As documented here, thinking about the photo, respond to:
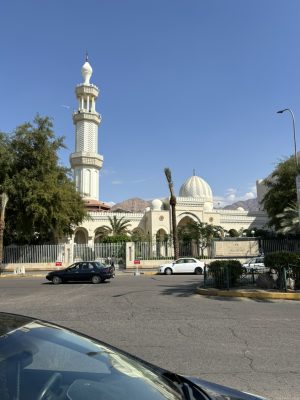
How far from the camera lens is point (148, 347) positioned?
700 cm

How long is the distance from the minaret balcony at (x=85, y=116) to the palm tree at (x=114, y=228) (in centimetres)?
1637

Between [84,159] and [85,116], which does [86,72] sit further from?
[84,159]

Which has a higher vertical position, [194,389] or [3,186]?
[3,186]

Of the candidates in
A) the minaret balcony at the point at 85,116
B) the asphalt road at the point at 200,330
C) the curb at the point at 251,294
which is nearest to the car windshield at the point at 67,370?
the asphalt road at the point at 200,330

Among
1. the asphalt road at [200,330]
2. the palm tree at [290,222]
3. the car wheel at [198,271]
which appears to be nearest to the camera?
the asphalt road at [200,330]

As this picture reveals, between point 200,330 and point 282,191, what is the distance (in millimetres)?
33421

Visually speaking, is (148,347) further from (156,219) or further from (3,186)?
(156,219)

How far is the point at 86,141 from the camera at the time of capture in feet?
214

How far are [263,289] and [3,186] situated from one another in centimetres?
2627

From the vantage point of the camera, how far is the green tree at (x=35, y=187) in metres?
35.0

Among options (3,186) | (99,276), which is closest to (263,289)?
(99,276)

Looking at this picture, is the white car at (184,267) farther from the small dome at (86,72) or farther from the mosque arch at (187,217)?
the small dome at (86,72)

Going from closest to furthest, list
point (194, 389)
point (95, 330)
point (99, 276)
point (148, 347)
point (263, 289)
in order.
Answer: point (194, 389) → point (148, 347) → point (95, 330) → point (263, 289) → point (99, 276)

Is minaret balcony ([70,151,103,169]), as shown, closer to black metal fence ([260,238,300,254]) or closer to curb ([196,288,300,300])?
black metal fence ([260,238,300,254])
